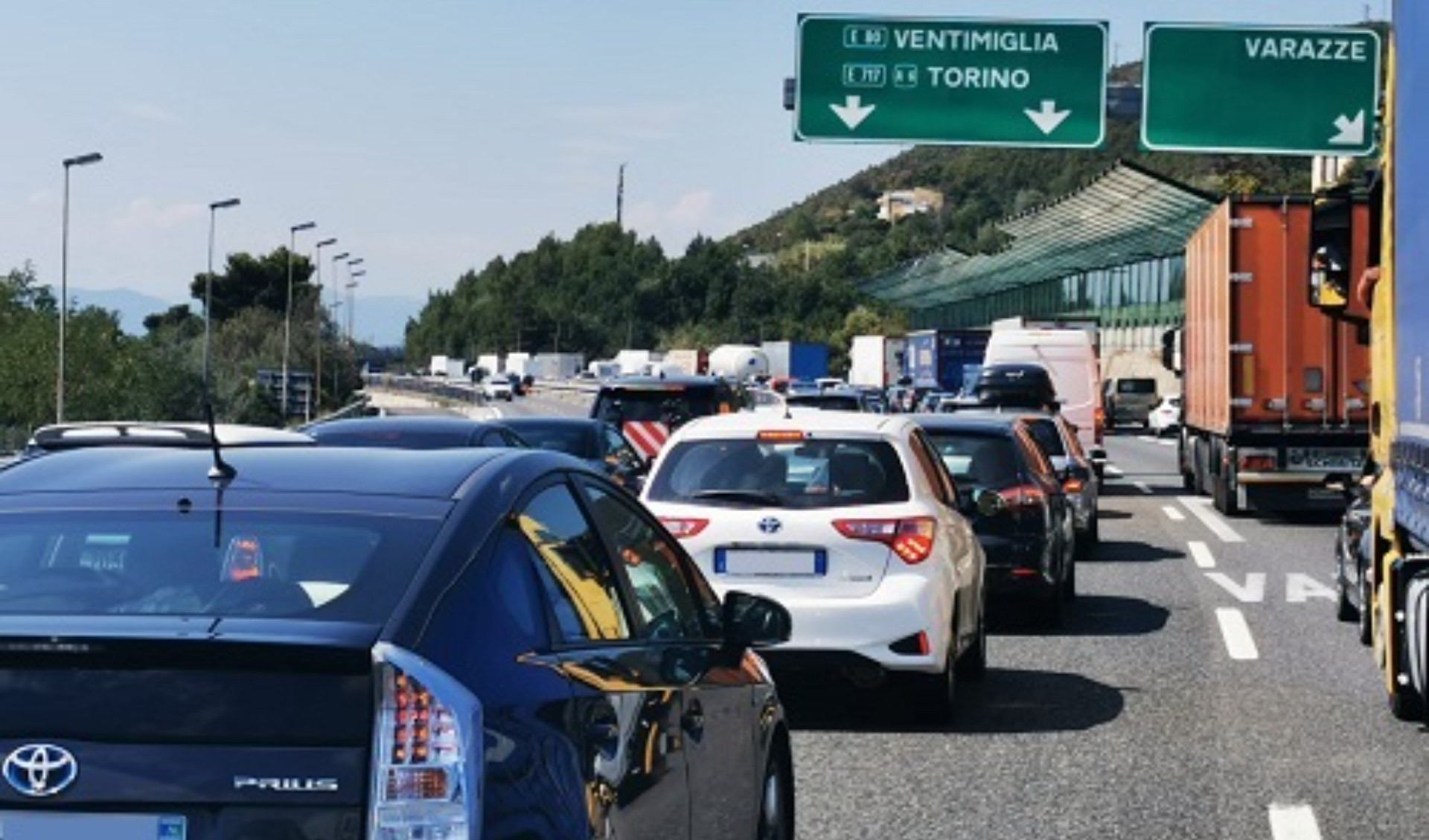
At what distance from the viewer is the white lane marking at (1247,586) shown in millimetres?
19328

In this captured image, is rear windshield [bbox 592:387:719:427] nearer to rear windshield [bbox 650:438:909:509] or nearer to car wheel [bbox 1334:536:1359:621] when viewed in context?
car wheel [bbox 1334:536:1359:621]

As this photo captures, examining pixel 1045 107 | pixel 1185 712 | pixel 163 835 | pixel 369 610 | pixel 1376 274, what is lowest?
pixel 1185 712

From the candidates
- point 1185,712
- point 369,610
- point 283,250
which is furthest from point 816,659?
point 283,250

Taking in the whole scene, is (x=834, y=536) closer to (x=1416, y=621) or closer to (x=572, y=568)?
(x=1416, y=621)

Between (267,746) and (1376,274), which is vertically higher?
(1376,274)

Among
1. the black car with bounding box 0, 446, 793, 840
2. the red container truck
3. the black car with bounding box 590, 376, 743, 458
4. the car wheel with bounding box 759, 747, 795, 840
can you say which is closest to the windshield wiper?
the car wheel with bounding box 759, 747, 795, 840

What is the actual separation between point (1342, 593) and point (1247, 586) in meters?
3.51

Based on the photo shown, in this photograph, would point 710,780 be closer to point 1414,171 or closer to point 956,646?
point 1414,171

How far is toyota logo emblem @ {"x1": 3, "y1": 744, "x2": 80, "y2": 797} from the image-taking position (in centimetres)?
438

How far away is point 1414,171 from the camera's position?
10.7 m

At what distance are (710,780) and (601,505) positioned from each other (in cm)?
71

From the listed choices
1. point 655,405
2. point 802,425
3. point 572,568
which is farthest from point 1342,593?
point 655,405

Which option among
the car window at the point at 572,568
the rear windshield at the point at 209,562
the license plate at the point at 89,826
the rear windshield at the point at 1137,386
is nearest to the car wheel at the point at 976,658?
the car window at the point at 572,568

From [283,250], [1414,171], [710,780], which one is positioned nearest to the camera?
[710,780]
